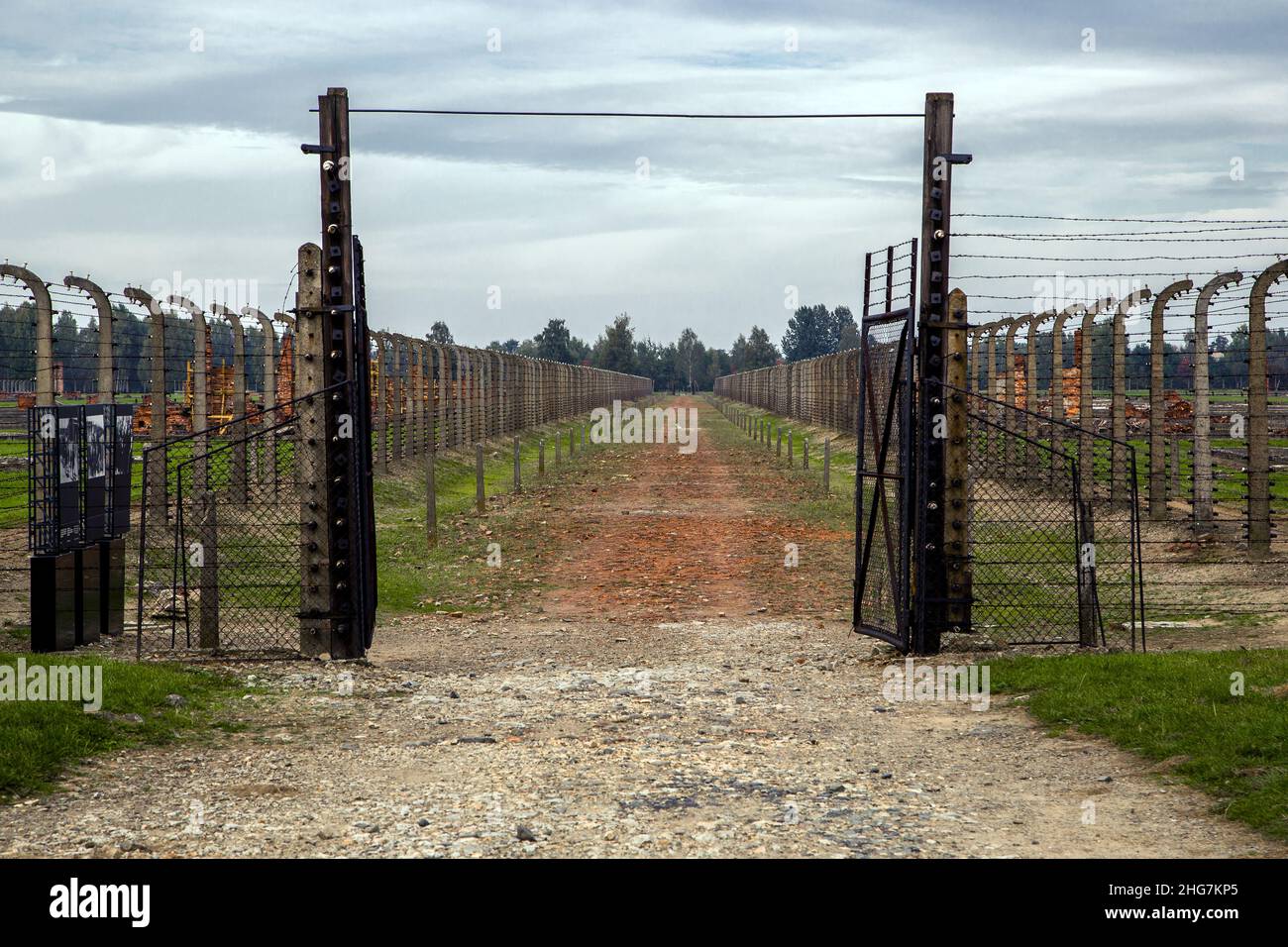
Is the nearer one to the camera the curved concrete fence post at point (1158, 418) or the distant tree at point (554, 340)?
the curved concrete fence post at point (1158, 418)

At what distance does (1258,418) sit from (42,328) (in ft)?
44.3

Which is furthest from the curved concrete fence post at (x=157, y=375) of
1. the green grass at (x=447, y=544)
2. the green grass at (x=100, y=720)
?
the green grass at (x=100, y=720)

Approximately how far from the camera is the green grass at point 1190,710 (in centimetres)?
721

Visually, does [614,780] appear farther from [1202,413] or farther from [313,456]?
[1202,413]

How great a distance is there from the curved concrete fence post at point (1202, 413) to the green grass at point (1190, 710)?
752 cm

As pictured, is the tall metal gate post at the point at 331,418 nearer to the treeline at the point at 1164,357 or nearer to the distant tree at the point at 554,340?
the treeline at the point at 1164,357

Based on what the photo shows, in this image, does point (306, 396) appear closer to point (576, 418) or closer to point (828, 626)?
point (828, 626)

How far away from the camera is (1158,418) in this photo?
1977 centimetres

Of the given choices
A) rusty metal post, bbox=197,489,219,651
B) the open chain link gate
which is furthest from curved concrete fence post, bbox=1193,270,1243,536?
rusty metal post, bbox=197,489,219,651

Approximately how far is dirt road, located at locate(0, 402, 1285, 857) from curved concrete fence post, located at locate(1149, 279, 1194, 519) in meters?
8.59

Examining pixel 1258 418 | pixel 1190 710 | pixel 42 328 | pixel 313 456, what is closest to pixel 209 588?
pixel 313 456

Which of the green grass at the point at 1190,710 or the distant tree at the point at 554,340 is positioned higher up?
the distant tree at the point at 554,340

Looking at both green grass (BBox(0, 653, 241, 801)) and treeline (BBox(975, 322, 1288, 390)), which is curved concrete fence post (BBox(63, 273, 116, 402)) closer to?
green grass (BBox(0, 653, 241, 801))

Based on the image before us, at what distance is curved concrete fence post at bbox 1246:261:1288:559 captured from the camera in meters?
15.7
